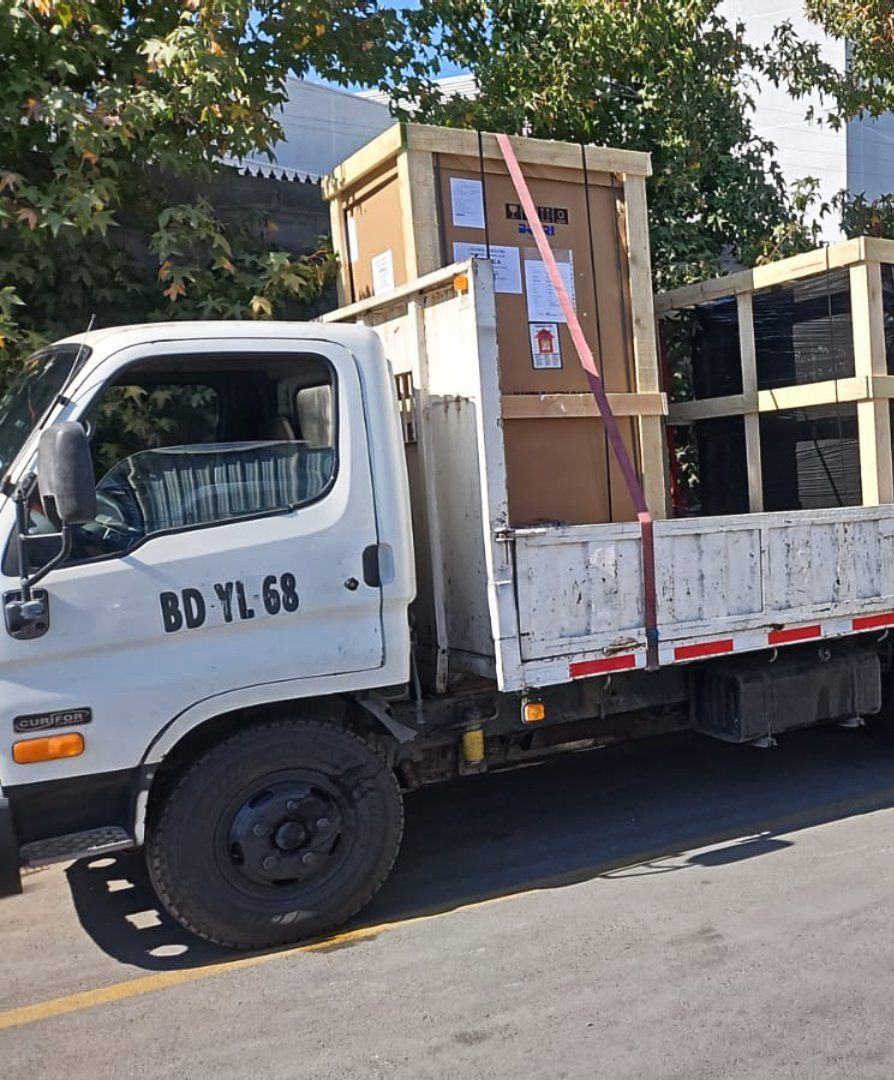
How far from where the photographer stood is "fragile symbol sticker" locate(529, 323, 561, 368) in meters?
4.94

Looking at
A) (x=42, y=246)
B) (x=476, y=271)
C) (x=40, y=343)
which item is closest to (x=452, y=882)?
(x=476, y=271)

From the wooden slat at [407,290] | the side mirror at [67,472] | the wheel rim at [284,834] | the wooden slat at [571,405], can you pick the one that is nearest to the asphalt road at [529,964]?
the wheel rim at [284,834]

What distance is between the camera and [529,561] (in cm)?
422

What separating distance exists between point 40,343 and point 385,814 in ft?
11.4

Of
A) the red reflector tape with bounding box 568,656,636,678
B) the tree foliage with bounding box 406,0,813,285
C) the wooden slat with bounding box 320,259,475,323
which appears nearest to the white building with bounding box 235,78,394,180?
the tree foliage with bounding box 406,0,813,285

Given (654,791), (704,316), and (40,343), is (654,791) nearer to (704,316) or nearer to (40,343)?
(704,316)

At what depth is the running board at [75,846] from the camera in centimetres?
358

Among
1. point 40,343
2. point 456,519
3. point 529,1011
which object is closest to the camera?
point 529,1011

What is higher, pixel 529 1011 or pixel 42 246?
pixel 42 246

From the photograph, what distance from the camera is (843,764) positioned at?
6.31 meters

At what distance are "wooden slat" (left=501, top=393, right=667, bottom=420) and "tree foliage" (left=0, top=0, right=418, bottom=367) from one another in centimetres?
218

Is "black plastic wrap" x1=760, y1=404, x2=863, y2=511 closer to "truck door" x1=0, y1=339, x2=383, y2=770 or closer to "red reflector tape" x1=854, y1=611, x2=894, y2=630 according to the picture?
"red reflector tape" x1=854, y1=611, x2=894, y2=630

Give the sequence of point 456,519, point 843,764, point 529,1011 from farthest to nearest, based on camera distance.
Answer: point 843,764, point 456,519, point 529,1011

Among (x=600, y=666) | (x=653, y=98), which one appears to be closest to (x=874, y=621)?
(x=600, y=666)
